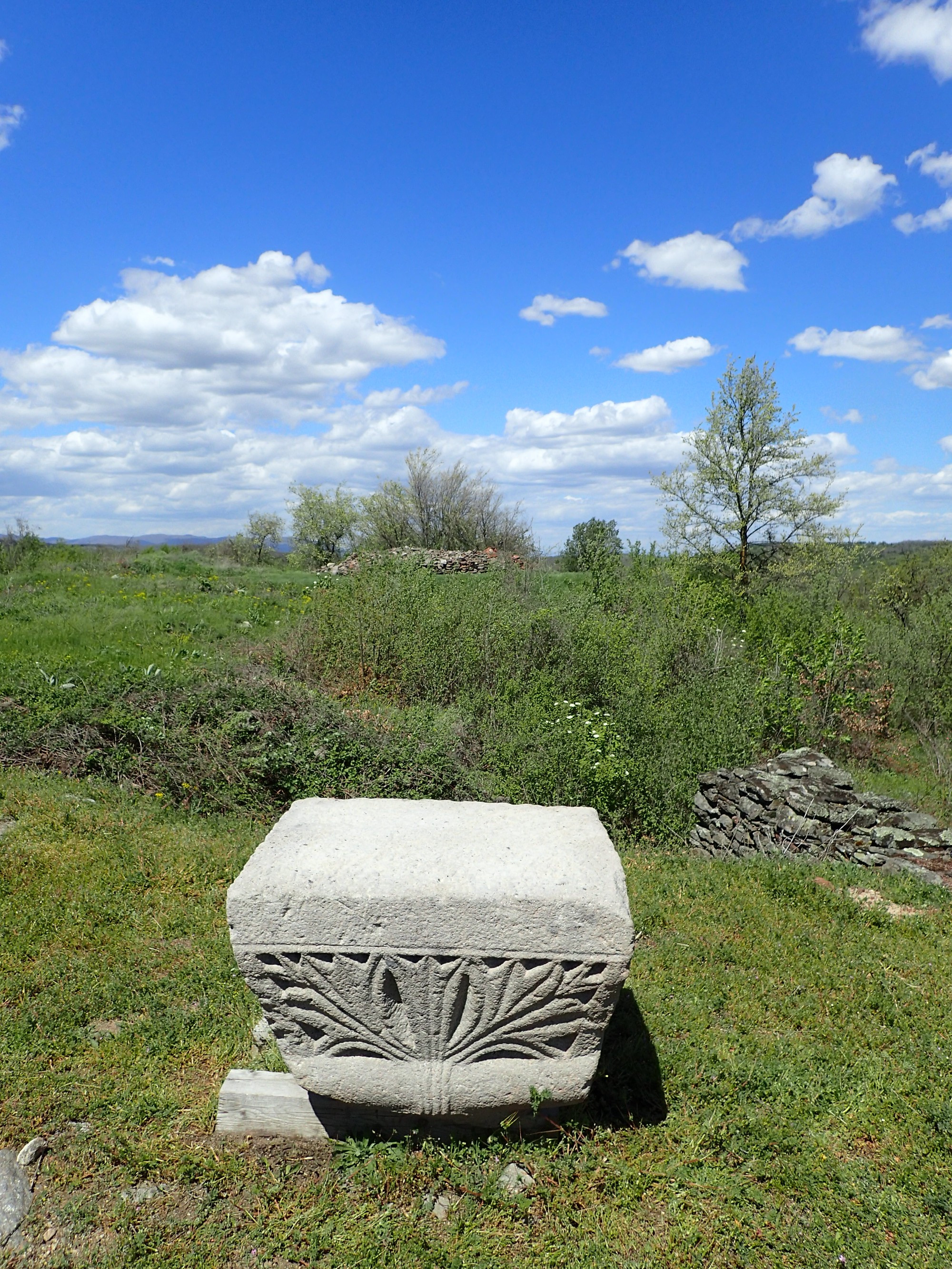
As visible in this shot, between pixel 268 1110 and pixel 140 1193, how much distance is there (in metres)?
0.50

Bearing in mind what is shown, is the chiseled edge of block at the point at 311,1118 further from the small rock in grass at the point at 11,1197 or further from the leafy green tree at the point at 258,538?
the leafy green tree at the point at 258,538

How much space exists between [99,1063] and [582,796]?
4.83 metres

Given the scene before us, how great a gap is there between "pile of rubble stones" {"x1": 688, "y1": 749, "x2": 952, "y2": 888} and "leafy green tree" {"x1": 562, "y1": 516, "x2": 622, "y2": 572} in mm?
5963

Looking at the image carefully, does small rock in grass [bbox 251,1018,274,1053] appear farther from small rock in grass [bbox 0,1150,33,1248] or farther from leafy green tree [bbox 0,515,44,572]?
leafy green tree [bbox 0,515,44,572]

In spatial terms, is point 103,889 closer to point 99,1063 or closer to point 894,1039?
point 99,1063

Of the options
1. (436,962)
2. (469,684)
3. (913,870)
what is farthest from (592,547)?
(436,962)

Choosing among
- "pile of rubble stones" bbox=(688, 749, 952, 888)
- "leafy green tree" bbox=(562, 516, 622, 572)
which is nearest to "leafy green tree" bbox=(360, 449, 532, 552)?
"leafy green tree" bbox=(562, 516, 622, 572)

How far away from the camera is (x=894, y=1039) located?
141 inches

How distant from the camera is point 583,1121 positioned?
299 cm

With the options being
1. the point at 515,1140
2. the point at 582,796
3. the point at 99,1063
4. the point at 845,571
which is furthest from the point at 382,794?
the point at 845,571

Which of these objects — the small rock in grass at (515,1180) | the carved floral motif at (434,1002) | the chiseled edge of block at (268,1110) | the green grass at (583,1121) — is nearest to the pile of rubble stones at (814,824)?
the green grass at (583,1121)

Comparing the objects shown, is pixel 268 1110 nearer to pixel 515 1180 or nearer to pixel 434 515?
pixel 515 1180

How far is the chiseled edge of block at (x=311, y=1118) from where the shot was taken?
2875 millimetres

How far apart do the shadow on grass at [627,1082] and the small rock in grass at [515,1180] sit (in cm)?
37
